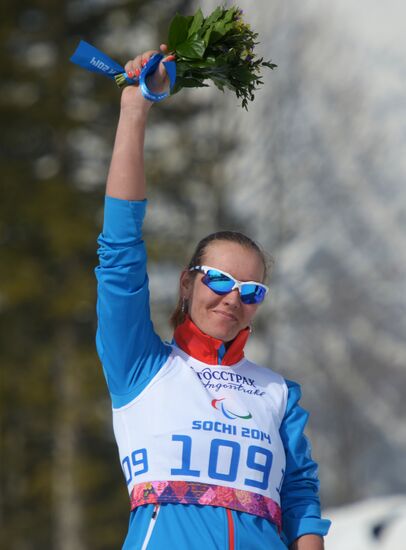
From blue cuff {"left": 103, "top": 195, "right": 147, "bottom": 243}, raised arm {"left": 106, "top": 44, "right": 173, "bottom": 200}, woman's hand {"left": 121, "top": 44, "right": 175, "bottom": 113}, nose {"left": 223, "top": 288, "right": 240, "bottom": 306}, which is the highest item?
woman's hand {"left": 121, "top": 44, "right": 175, "bottom": 113}

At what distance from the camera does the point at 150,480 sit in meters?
3.01

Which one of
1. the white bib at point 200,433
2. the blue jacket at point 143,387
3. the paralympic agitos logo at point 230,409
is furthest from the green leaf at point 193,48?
the paralympic agitos logo at point 230,409

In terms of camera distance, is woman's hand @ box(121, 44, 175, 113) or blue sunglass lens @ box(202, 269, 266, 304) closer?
woman's hand @ box(121, 44, 175, 113)

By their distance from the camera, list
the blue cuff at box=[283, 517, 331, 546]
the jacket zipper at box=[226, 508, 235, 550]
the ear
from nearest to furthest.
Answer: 1. the jacket zipper at box=[226, 508, 235, 550]
2. the blue cuff at box=[283, 517, 331, 546]
3. the ear

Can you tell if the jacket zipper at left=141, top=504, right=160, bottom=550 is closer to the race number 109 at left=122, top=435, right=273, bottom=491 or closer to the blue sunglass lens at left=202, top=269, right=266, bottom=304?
the race number 109 at left=122, top=435, right=273, bottom=491

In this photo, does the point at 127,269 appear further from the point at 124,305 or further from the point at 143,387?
the point at 143,387

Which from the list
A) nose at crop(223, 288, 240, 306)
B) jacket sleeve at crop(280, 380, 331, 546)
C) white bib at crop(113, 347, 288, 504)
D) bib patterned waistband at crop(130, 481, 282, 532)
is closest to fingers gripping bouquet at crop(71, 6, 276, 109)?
nose at crop(223, 288, 240, 306)

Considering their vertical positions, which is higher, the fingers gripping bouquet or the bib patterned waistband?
the fingers gripping bouquet

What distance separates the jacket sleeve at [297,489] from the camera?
3.18 meters

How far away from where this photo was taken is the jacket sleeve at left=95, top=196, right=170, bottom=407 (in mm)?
3016

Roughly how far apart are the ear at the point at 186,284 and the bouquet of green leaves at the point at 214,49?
0.51 meters

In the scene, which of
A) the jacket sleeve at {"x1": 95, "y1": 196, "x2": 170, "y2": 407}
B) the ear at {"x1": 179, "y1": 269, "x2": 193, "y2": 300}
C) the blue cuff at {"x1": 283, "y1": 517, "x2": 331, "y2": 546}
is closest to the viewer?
the jacket sleeve at {"x1": 95, "y1": 196, "x2": 170, "y2": 407}

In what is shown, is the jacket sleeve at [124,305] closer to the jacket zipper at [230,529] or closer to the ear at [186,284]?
the ear at [186,284]

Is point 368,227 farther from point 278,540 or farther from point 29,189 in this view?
point 278,540
